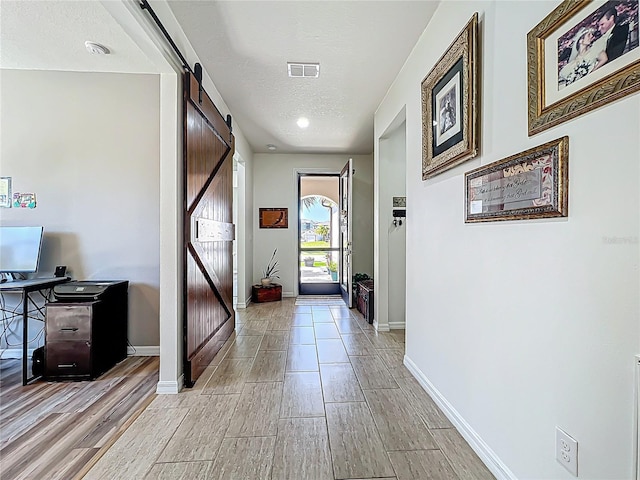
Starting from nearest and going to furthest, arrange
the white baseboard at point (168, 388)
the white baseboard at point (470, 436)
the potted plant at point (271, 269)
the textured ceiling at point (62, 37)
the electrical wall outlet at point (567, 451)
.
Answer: the electrical wall outlet at point (567, 451), the white baseboard at point (470, 436), the textured ceiling at point (62, 37), the white baseboard at point (168, 388), the potted plant at point (271, 269)

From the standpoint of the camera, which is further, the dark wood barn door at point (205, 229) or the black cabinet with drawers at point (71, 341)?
the black cabinet with drawers at point (71, 341)

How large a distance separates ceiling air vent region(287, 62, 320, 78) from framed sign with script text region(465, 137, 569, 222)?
5.94 ft

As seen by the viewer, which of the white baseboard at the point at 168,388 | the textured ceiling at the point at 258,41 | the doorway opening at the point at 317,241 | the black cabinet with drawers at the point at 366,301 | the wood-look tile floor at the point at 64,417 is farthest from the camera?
the doorway opening at the point at 317,241

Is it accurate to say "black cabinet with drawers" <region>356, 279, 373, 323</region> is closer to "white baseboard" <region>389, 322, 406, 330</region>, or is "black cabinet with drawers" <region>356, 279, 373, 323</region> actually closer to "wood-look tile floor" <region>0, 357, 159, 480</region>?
"white baseboard" <region>389, 322, 406, 330</region>

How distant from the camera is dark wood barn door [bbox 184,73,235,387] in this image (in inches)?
97.9

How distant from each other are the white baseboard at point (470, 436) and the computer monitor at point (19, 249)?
3.38 m

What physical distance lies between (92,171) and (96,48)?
1281 mm

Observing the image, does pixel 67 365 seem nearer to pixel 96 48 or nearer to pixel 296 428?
pixel 296 428

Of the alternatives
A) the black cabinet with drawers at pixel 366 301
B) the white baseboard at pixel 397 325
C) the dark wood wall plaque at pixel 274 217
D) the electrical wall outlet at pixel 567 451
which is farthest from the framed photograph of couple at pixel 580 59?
the dark wood wall plaque at pixel 274 217

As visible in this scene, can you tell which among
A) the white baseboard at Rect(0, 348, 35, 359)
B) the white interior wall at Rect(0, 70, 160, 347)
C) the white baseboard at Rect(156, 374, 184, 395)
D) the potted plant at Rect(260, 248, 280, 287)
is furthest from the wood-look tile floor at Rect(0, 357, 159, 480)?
the potted plant at Rect(260, 248, 280, 287)

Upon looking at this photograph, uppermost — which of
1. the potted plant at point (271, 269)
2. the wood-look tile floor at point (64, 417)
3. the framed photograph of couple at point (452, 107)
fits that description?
the framed photograph of couple at point (452, 107)

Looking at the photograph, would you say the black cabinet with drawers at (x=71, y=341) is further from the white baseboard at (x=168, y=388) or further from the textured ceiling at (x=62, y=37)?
the textured ceiling at (x=62, y=37)

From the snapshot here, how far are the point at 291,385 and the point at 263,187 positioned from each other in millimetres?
4318

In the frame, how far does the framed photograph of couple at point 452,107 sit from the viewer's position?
1.67m
